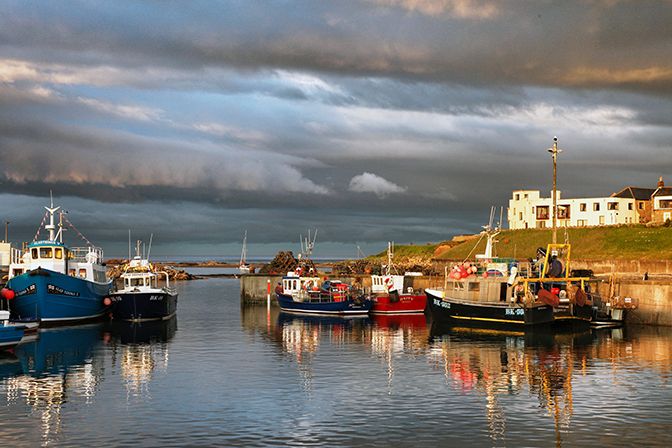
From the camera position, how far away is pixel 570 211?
147 m

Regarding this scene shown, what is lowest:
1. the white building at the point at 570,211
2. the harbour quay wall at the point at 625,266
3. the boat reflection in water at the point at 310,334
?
the boat reflection in water at the point at 310,334

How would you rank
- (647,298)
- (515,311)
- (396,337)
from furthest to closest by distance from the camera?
(647,298) < (396,337) < (515,311)

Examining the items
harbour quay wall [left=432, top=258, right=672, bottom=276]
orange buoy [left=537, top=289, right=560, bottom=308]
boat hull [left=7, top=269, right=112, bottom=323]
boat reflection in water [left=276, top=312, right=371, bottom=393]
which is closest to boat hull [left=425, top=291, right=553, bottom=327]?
orange buoy [left=537, top=289, right=560, bottom=308]

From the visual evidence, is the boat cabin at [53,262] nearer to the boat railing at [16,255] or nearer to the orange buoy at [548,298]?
the boat railing at [16,255]

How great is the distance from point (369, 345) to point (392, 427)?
88.6 ft

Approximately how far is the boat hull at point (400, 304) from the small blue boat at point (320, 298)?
0.88 metres

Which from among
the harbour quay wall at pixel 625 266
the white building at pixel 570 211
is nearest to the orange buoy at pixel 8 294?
the harbour quay wall at pixel 625 266

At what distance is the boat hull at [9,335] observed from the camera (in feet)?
171

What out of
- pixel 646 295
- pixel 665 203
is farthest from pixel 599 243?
pixel 646 295

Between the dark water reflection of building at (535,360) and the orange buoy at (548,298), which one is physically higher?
the orange buoy at (548,298)

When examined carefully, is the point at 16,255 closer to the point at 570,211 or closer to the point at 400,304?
the point at 400,304

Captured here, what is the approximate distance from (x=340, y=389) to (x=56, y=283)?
3815 cm

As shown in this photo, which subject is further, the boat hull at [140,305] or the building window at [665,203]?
the building window at [665,203]

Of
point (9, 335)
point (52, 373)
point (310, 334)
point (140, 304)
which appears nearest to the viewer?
point (52, 373)
